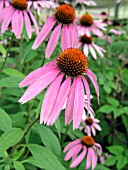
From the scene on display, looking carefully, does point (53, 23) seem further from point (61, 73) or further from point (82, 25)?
point (82, 25)

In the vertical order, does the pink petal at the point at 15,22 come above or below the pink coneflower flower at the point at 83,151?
above

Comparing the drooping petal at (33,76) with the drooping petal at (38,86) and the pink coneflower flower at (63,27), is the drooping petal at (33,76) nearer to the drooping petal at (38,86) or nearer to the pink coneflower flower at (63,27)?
the drooping petal at (38,86)

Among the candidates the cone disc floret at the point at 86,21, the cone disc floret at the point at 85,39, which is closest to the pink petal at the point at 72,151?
the cone disc floret at the point at 85,39

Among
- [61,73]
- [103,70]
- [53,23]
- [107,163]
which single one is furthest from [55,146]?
[103,70]

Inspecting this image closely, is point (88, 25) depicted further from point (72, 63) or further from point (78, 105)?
point (78, 105)

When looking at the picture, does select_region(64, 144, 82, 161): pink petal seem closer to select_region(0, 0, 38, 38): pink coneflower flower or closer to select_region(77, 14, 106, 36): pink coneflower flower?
select_region(0, 0, 38, 38): pink coneflower flower

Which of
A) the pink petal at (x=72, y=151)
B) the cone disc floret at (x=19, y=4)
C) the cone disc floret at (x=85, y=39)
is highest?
the cone disc floret at (x=19, y=4)

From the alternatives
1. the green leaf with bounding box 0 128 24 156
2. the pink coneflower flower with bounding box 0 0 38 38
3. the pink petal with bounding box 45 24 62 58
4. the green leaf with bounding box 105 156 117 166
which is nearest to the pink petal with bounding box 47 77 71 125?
the green leaf with bounding box 0 128 24 156
